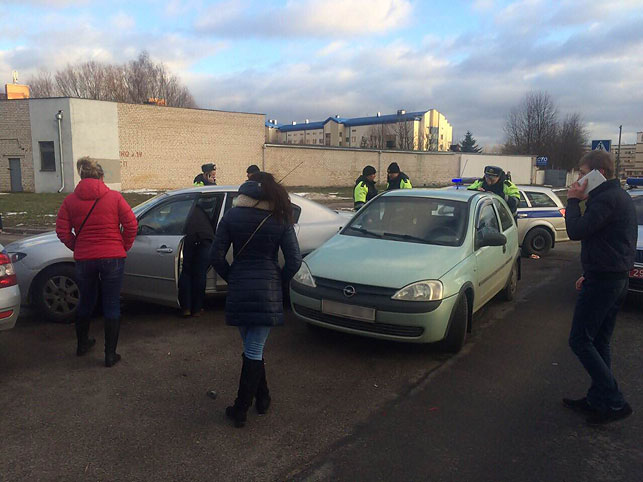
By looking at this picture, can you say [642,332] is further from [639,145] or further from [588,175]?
[639,145]

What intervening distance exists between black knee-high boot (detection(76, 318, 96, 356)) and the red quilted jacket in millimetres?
663

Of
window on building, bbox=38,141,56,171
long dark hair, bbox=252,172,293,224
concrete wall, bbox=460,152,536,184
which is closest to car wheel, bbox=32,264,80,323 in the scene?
long dark hair, bbox=252,172,293,224

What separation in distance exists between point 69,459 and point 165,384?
3.83 feet

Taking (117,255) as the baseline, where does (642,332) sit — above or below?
below

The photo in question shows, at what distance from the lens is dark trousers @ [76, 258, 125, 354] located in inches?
178

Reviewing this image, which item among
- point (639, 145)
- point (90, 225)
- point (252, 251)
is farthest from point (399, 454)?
point (639, 145)

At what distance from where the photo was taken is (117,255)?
4.59m

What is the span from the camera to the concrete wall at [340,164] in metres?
42.1

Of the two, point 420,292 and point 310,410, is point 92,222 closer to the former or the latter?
point 310,410

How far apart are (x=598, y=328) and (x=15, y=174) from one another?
119 ft

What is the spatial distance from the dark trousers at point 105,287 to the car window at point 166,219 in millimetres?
1428

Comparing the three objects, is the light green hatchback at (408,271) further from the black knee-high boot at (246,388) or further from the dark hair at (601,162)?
the dark hair at (601,162)

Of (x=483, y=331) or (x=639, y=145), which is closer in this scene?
(x=483, y=331)

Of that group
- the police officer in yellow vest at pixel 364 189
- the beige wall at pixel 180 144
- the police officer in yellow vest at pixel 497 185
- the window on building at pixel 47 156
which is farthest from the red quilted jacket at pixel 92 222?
the beige wall at pixel 180 144
